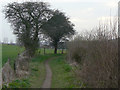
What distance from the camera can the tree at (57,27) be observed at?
31.8 metres

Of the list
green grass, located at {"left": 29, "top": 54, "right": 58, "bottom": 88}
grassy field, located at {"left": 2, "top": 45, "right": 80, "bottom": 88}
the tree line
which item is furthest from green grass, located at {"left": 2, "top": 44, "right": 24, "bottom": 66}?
the tree line

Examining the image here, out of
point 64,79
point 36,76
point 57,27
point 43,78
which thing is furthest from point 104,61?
point 57,27

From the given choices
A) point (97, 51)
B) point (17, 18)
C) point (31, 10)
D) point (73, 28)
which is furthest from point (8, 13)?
point (97, 51)

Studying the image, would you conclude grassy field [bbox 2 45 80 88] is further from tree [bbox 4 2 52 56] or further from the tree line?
tree [bbox 4 2 52 56]

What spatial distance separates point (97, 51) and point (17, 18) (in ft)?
81.9

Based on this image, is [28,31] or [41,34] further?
[41,34]

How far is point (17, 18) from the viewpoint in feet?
99.7

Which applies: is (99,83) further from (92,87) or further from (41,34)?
(41,34)

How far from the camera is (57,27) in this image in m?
34.4

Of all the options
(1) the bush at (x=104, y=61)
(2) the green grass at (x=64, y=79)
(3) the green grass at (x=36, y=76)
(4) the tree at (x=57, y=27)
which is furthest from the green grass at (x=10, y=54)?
(4) the tree at (x=57, y=27)

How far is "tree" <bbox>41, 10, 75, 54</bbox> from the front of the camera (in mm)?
31828

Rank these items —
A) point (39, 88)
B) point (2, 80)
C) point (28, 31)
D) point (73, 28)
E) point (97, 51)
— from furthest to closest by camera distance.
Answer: point (73, 28) < point (28, 31) < point (39, 88) < point (2, 80) < point (97, 51)

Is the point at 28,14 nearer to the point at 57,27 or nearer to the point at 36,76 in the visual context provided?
the point at 57,27

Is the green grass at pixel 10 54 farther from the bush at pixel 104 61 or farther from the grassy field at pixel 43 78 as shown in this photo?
the bush at pixel 104 61
